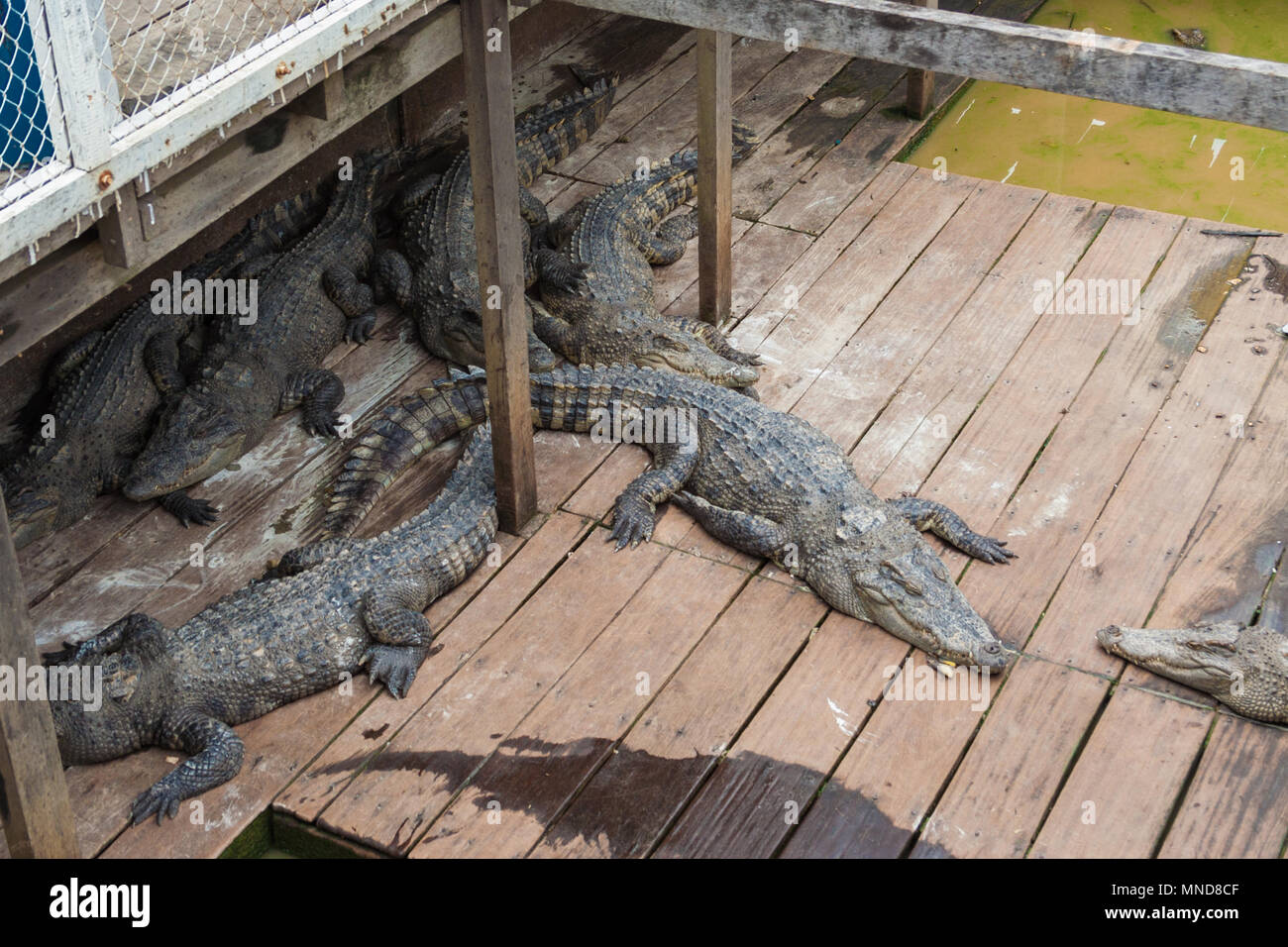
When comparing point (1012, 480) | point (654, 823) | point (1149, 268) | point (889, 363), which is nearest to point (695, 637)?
point (654, 823)

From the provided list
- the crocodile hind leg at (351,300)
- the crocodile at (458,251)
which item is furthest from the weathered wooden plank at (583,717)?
the crocodile hind leg at (351,300)

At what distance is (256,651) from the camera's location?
418 cm

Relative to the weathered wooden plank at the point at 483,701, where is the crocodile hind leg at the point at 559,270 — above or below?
above

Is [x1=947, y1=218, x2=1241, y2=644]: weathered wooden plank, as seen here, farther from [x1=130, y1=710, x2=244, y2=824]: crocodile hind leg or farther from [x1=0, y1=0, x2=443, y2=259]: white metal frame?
[x1=0, y1=0, x2=443, y2=259]: white metal frame

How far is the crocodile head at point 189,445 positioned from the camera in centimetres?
505

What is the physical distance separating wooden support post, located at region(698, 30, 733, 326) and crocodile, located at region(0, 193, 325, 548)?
79.8 inches

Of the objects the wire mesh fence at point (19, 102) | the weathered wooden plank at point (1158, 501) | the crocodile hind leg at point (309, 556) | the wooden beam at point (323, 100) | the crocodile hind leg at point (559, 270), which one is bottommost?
the weathered wooden plank at point (1158, 501)

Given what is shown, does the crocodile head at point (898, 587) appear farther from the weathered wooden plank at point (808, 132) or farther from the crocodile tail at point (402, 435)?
the weathered wooden plank at point (808, 132)

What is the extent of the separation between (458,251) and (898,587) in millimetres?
2663

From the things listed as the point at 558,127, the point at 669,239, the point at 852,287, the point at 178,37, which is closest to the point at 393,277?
the point at 669,239

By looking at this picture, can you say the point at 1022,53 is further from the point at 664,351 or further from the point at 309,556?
the point at 309,556

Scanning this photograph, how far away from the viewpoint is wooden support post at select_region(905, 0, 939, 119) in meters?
7.19

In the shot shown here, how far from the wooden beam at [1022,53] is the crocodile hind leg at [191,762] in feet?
7.86
